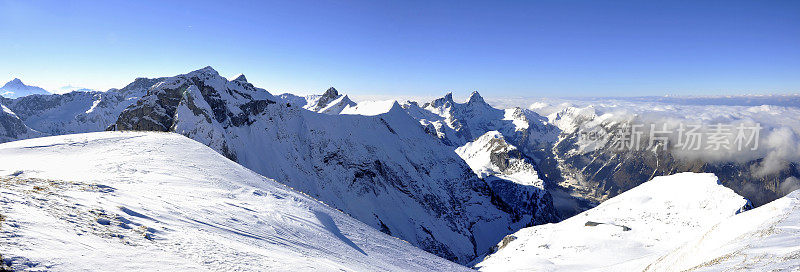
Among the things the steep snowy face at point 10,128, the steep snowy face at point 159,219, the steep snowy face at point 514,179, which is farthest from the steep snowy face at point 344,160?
the steep snowy face at point 10,128

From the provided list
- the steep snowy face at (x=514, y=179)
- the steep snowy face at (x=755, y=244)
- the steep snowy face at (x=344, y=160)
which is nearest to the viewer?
the steep snowy face at (x=755, y=244)

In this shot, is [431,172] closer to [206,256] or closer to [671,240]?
[671,240]

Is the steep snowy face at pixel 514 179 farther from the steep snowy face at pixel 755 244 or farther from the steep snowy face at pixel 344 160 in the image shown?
the steep snowy face at pixel 755 244

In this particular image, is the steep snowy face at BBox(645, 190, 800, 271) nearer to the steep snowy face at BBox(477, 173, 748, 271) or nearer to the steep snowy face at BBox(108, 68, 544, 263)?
the steep snowy face at BBox(477, 173, 748, 271)

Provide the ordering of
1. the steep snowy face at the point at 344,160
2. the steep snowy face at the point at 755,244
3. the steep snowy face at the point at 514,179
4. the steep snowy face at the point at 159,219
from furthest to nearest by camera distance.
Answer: the steep snowy face at the point at 514,179
the steep snowy face at the point at 344,160
the steep snowy face at the point at 755,244
the steep snowy face at the point at 159,219

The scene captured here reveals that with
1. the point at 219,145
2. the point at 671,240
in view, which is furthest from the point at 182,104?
the point at 671,240

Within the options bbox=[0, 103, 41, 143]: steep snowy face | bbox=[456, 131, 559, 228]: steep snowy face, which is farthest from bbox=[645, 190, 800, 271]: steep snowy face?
bbox=[0, 103, 41, 143]: steep snowy face
